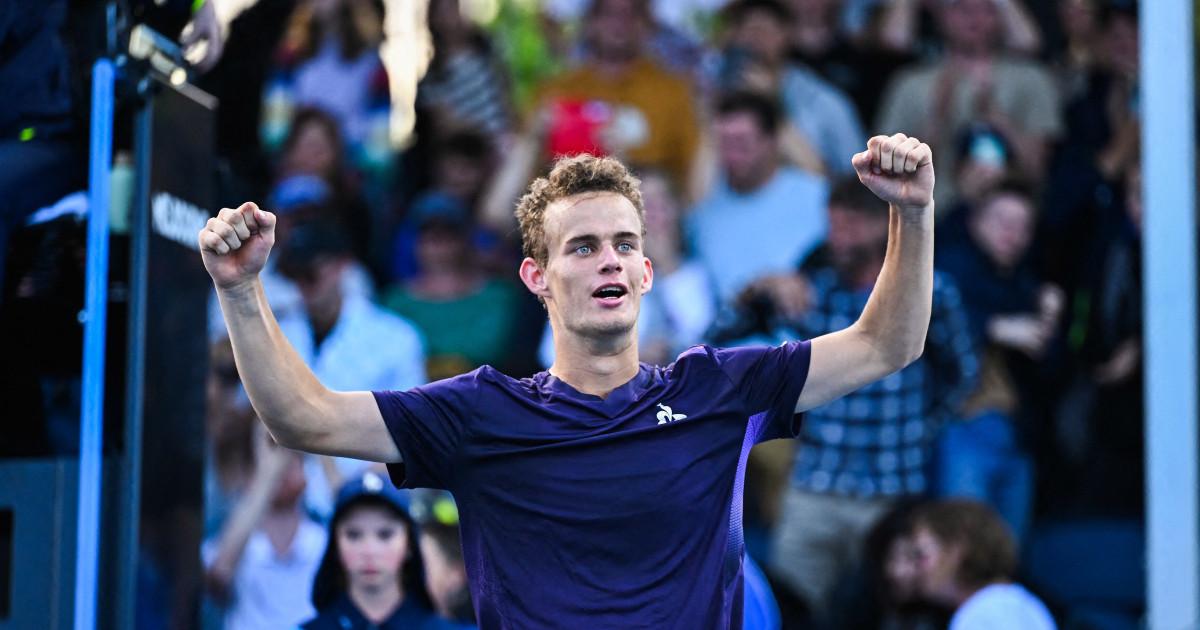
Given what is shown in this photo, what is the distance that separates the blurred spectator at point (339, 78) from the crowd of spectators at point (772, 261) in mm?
18

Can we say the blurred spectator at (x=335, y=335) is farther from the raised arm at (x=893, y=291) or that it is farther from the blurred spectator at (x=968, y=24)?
the raised arm at (x=893, y=291)

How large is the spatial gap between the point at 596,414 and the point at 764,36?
18.3 ft

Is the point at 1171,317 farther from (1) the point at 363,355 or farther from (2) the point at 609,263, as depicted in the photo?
(1) the point at 363,355

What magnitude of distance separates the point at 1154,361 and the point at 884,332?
5.55 ft

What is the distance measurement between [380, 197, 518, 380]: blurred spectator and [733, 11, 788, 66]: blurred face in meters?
1.86

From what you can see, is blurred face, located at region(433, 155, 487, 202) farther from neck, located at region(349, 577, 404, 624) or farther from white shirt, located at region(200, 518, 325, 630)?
neck, located at region(349, 577, 404, 624)

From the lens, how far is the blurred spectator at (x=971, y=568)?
645cm

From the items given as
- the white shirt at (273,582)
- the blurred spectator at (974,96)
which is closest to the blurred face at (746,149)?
the blurred spectator at (974,96)

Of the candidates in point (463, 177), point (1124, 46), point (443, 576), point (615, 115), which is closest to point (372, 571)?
point (443, 576)

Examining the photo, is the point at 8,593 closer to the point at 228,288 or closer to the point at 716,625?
the point at 228,288

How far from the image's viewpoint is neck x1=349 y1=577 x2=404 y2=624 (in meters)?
5.89

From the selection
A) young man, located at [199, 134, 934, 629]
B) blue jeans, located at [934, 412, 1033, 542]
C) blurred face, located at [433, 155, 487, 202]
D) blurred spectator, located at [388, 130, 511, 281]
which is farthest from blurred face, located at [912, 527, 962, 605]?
blurred face, located at [433, 155, 487, 202]

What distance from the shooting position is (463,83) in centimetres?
949

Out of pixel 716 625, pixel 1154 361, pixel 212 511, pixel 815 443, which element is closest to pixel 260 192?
pixel 212 511
